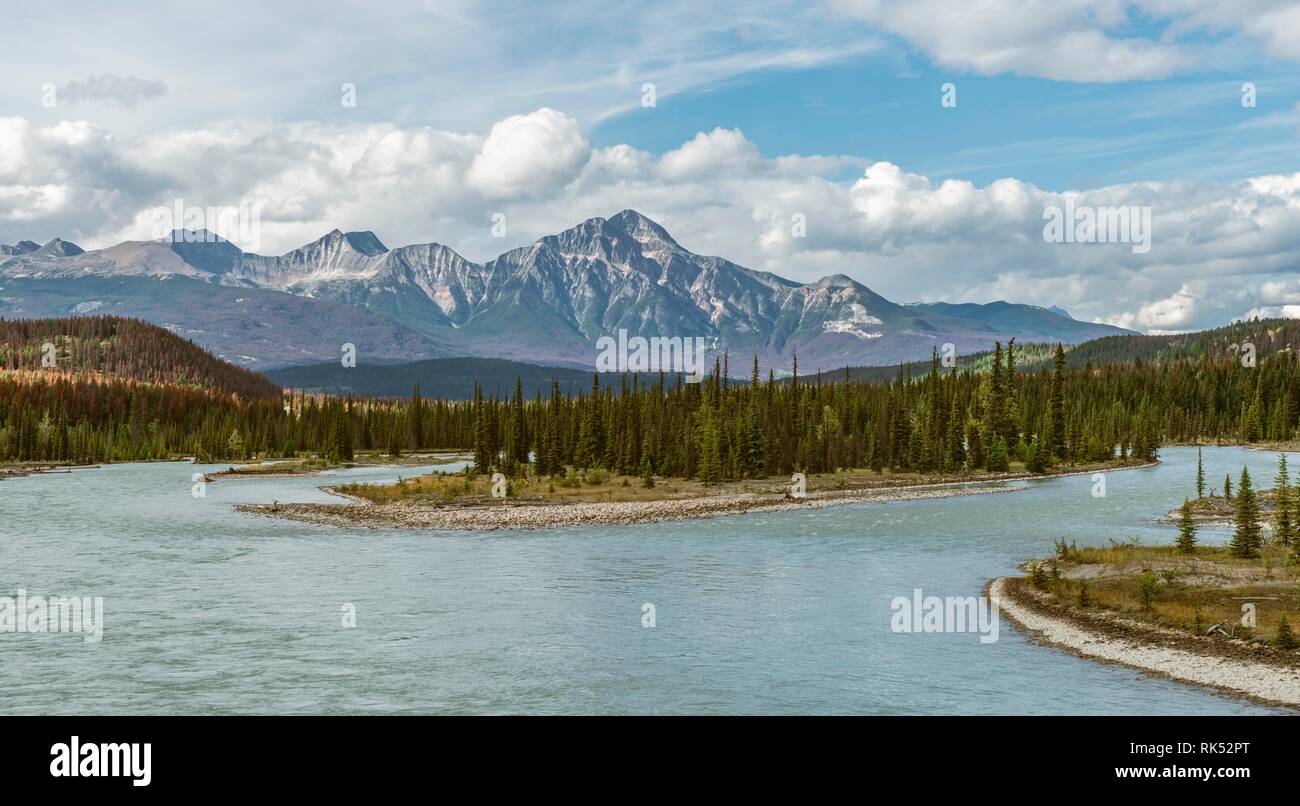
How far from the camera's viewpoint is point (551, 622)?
41.2 m

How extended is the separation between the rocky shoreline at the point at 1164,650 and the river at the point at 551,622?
3.69 feet

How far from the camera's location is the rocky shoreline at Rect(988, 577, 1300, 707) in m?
29.2

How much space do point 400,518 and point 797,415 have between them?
71.3 m

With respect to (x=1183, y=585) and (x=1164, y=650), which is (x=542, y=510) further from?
(x=1164, y=650)

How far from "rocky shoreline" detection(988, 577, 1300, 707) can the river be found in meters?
1.13

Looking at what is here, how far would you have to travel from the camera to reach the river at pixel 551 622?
29.5 metres

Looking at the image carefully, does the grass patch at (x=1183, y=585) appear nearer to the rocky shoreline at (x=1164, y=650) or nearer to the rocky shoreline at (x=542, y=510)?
the rocky shoreline at (x=1164, y=650)

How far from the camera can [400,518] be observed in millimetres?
84312

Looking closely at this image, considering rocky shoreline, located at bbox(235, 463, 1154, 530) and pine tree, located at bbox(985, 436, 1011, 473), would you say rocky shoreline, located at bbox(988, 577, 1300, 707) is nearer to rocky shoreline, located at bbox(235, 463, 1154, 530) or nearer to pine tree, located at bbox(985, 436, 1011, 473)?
rocky shoreline, located at bbox(235, 463, 1154, 530)

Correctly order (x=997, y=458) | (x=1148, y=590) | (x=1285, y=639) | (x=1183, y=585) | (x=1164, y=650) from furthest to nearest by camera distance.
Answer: (x=997, y=458) < (x=1183, y=585) < (x=1148, y=590) < (x=1164, y=650) < (x=1285, y=639)

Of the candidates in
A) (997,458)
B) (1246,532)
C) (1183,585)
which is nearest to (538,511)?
(1246,532)

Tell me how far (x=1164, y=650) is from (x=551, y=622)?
22136 millimetres

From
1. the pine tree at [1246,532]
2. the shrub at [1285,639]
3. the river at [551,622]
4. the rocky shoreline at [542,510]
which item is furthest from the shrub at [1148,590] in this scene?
the rocky shoreline at [542,510]
